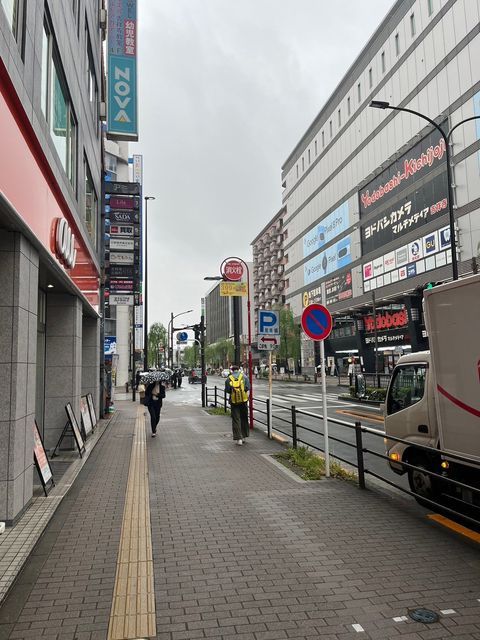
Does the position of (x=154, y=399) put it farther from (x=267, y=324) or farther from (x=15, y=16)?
(x=15, y=16)

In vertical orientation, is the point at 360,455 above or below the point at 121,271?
below

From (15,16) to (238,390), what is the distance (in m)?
7.84

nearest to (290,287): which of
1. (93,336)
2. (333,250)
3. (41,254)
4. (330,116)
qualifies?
(333,250)

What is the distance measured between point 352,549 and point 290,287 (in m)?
66.2

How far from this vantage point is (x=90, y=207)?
14.5 metres

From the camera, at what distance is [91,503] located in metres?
6.45

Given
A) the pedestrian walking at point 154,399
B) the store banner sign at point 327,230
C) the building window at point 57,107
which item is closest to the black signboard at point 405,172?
the store banner sign at point 327,230

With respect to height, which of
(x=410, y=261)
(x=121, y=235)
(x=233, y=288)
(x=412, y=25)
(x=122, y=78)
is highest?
(x=412, y=25)

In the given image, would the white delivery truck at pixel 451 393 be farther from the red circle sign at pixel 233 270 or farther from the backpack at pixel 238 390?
the red circle sign at pixel 233 270

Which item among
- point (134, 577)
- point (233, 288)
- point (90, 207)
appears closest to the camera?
point (134, 577)

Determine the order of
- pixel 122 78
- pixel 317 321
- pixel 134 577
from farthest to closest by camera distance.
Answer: pixel 122 78, pixel 317 321, pixel 134 577

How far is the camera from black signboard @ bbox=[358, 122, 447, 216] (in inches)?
1351

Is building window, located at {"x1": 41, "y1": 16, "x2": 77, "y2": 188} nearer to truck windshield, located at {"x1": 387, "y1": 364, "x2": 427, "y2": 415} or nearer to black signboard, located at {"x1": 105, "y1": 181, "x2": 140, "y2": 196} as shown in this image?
truck windshield, located at {"x1": 387, "y1": 364, "x2": 427, "y2": 415}

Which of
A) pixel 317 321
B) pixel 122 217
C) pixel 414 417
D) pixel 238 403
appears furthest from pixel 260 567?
pixel 122 217
